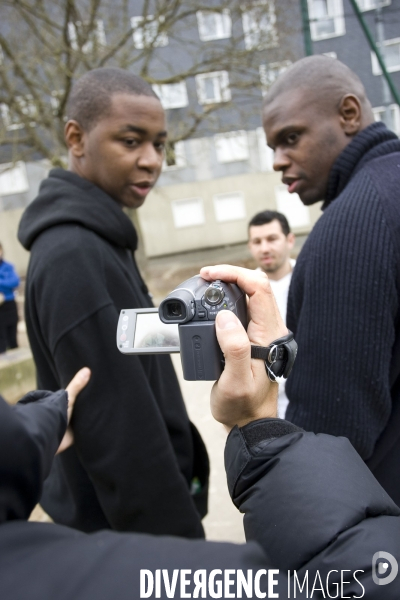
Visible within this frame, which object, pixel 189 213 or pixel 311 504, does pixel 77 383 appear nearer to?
pixel 311 504

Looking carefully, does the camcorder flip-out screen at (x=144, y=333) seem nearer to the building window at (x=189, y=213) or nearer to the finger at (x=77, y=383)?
the finger at (x=77, y=383)

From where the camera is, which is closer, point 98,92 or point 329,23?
point 98,92

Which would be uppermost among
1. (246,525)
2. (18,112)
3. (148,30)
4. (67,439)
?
(148,30)

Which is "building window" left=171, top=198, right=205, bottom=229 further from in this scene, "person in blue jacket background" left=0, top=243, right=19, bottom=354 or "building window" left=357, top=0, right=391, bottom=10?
"building window" left=357, top=0, right=391, bottom=10

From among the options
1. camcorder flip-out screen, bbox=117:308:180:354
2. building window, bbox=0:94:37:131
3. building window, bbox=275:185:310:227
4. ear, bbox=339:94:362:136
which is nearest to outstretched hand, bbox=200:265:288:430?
camcorder flip-out screen, bbox=117:308:180:354

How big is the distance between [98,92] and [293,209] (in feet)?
58.1

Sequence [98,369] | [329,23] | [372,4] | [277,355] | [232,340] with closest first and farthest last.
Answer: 1. [232,340]
2. [277,355]
3. [98,369]
4. [372,4]
5. [329,23]

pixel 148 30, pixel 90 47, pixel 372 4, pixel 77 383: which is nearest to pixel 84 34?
pixel 90 47

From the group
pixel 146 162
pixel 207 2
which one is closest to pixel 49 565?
pixel 146 162

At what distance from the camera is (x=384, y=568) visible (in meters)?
0.79

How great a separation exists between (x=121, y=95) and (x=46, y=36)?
357 inches

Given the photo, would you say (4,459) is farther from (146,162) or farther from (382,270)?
(146,162)

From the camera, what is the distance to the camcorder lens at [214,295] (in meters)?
0.99

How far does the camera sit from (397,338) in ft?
4.73
